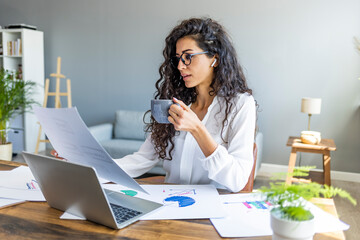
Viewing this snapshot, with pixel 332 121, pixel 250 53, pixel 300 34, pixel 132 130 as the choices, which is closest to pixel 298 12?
pixel 300 34

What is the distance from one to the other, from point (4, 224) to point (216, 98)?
3.31ft

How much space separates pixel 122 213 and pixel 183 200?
0.73 feet

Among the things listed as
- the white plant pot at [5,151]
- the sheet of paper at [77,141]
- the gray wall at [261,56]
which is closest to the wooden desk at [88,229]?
the sheet of paper at [77,141]

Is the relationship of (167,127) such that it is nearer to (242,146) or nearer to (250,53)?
(242,146)

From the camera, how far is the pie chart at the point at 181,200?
106 centimetres

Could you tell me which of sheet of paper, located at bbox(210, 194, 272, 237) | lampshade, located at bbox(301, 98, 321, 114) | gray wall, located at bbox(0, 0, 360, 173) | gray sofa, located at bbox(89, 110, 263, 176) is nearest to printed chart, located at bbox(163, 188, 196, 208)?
sheet of paper, located at bbox(210, 194, 272, 237)

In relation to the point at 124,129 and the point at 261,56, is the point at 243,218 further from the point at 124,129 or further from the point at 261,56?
the point at 124,129

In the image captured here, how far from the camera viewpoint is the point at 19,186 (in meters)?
1.22

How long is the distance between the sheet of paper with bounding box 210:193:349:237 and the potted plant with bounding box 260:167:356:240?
0.52 ft

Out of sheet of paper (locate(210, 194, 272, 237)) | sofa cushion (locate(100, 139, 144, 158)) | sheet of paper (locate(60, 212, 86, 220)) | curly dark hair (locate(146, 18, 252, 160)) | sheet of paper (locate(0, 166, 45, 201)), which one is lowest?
sofa cushion (locate(100, 139, 144, 158))

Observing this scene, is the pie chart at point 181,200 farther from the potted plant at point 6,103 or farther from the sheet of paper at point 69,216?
the potted plant at point 6,103

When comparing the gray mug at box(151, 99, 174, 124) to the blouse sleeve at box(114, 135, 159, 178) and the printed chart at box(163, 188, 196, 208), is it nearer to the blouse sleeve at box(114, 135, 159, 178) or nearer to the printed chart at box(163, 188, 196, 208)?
the printed chart at box(163, 188, 196, 208)

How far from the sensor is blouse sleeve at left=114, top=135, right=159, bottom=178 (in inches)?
58.7

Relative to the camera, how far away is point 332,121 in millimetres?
3857
